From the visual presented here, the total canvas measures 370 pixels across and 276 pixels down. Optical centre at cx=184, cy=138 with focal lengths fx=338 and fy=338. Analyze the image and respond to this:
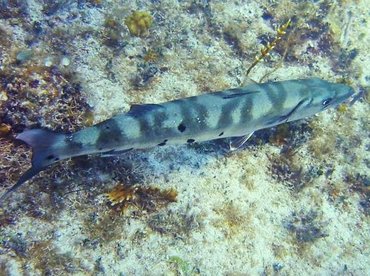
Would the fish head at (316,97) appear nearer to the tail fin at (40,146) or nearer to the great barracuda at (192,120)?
the great barracuda at (192,120)

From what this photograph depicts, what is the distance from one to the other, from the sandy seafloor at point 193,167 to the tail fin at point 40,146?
1.22 meters

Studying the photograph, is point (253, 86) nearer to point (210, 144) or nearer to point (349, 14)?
point (210, 144)

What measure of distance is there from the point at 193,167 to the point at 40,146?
2.78 m

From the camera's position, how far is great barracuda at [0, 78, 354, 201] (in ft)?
13.2

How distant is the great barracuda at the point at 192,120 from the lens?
4.03m

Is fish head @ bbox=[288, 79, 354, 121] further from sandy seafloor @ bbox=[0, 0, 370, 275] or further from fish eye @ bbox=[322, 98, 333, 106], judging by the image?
sandy seafloor @ bbox=[0, 0, 370, 275]

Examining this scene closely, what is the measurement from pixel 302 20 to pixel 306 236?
5.23m

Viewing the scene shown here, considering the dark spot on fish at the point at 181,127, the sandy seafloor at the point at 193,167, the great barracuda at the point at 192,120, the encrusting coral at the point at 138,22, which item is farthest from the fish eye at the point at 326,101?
the encrusting coral at the point at 138,22

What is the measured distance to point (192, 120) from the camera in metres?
4.72

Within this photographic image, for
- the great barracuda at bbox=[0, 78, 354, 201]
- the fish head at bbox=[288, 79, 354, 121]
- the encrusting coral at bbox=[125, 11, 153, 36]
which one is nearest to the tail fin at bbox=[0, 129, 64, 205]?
the great barracuda at bbox=[0, 78, 354, 201]

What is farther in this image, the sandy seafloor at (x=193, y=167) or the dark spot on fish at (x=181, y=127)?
the sandy seafloor at (x=193, y=167)

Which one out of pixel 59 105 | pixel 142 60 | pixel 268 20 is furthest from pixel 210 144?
pixel 268 20

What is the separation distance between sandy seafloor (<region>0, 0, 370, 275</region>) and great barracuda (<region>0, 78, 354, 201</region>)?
1.01 meters

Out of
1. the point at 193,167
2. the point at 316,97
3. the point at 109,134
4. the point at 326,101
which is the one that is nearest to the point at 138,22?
the point at 193,167
